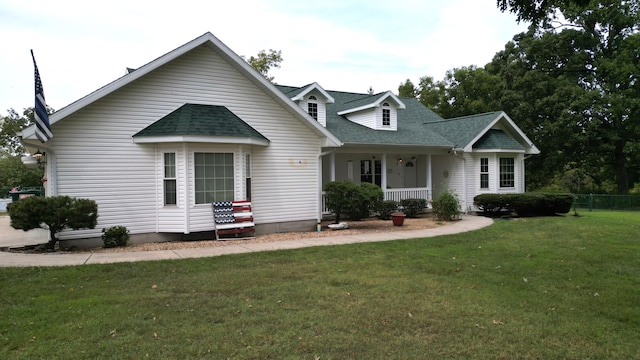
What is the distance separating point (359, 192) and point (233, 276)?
692 centimetres

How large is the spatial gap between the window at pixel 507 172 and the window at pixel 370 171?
5.91 metres

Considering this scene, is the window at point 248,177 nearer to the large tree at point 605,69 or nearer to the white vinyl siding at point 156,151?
the white vinyl siding at point 156,151

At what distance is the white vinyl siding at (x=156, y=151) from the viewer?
10.5 m

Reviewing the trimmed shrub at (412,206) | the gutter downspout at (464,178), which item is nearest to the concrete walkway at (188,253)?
the trimmed shrub at (412,206)

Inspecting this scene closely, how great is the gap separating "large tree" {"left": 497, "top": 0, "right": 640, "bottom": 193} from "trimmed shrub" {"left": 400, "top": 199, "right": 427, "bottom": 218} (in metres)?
17.2

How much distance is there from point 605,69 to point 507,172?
590 inches

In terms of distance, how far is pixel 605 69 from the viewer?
27953mm

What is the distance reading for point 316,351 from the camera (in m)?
4.09

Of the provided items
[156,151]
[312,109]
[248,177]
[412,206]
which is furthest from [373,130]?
[156,151]

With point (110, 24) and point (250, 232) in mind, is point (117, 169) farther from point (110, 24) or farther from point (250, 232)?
point (110, 24)

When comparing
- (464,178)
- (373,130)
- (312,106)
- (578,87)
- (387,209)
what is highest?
(578,87)

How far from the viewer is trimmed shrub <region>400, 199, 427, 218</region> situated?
17.3m

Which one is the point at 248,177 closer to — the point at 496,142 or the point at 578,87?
the point at 496,142

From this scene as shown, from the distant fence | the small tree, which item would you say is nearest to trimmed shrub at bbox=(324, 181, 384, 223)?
the small tree
